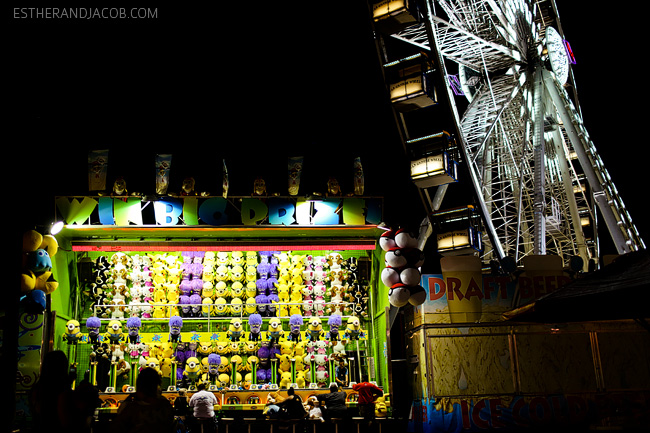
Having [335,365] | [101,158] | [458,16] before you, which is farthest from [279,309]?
[458,16]

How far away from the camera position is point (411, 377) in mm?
13414

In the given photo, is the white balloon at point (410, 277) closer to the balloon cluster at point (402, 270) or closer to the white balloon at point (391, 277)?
the balloon cluster at point (402, 270)

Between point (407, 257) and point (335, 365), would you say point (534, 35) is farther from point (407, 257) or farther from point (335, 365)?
point (335, 365)

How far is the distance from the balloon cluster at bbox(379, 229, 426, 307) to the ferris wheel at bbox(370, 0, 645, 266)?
69.2 inches

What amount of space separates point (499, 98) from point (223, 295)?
1176 cm

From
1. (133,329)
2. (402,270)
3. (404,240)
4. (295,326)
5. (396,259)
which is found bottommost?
→ (295,326)

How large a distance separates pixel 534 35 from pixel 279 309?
12083 mm

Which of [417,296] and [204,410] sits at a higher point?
[417,296]

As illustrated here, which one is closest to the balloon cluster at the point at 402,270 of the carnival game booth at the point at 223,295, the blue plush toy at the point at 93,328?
the carnival game booth at the point at 223,295

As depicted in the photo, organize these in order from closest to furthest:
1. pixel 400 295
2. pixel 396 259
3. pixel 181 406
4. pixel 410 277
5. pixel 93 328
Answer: pixel 400 295, pixel 410 277, pixel 396 259, pixel 181 406, pixel 93 328

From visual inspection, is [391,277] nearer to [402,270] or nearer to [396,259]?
[402,270]

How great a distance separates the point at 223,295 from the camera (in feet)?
53.7

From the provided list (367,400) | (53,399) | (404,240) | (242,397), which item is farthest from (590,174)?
(53,399)

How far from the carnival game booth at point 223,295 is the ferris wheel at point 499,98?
3.07 metres
